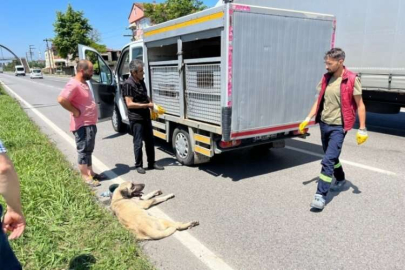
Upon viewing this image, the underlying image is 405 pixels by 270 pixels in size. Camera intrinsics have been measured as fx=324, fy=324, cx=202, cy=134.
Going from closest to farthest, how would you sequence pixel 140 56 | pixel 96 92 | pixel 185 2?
pixel 140 56
pixel 96 92
pixel 185 2

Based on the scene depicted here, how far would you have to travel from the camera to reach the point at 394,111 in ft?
26.3

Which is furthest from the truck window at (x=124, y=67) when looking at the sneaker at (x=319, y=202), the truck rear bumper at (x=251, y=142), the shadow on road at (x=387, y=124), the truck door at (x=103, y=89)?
the shadow on road at (x=387, y=124)

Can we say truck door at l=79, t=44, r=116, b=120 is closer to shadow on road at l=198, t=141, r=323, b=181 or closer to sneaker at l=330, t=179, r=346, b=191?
shadow on road at l=198, t=141, r=323, b=181

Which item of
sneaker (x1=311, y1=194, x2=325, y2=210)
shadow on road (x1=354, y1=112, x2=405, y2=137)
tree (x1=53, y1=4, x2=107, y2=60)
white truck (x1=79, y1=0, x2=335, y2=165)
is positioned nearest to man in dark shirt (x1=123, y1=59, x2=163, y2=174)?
white truck (x1=79, y1=0, x2=335, y2=165)

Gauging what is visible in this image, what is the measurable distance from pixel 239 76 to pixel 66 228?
2.87m

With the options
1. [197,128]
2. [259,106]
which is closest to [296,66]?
[259,106]

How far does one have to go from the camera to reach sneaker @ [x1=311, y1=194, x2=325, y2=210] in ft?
12.5

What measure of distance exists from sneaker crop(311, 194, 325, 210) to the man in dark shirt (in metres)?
2.67

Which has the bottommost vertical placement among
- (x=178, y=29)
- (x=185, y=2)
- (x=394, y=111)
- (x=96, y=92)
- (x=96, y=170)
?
(x=96, y=170)

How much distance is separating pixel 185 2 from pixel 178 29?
31.0 metres

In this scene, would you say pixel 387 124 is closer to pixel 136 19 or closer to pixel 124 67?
pixel 124 67

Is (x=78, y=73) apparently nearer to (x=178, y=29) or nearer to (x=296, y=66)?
(x=178, y=29)

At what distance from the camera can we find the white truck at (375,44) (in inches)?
274

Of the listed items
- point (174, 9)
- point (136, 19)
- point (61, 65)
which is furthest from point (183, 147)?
point (61, 65)
